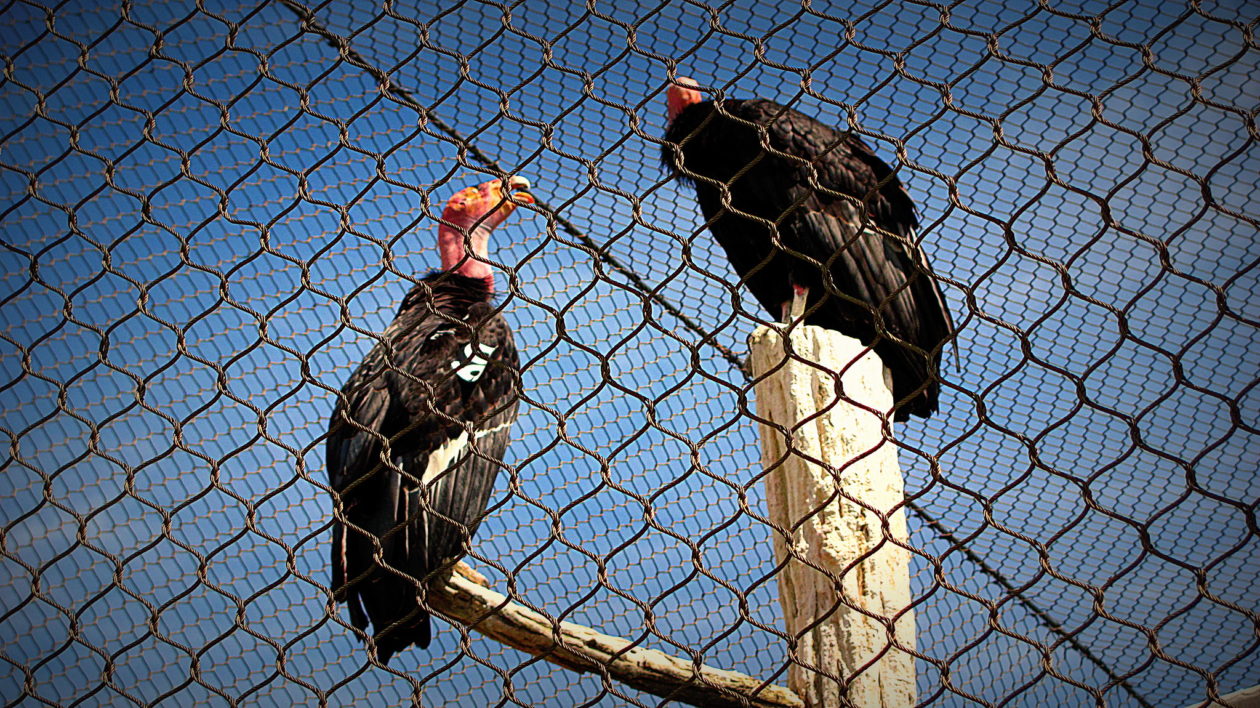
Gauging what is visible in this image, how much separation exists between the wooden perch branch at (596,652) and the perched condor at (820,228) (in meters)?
0.78

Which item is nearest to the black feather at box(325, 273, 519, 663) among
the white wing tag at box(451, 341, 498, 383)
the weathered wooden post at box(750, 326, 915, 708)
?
the white wing tag at box(451, 341, 498, 383)

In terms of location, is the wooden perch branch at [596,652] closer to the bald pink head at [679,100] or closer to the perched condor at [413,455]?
the perched condor at [413,455]

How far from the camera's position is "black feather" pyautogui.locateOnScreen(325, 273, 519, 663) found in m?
2.31

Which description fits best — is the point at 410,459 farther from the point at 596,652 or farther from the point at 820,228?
the point at 820,228

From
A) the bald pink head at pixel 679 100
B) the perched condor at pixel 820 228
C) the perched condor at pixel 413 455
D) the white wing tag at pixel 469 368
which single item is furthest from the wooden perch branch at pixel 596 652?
the bald pink head at pixel 679 100

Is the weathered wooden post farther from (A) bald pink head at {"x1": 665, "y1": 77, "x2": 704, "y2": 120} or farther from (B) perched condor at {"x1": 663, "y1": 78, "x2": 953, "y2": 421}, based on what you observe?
(A) bald pink head at {"x1": 665, "y1": 77, "x2": 704, "y2": 120}

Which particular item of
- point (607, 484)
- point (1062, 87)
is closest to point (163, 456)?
point (607, 484)

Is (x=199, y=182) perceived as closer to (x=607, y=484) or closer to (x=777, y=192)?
(x=607, y=484)

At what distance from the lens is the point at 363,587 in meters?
2.38

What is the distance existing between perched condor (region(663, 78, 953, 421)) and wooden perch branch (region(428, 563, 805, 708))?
0.78 metres

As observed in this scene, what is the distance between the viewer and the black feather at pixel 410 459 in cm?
231

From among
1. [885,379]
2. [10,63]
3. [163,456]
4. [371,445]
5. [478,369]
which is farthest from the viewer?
[478,369]

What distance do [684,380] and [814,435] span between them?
93 centimetres

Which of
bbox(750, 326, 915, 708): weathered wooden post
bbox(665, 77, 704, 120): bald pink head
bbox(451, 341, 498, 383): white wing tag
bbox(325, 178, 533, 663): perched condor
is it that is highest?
bbox(665, 77, 704, 120): bald pink head
